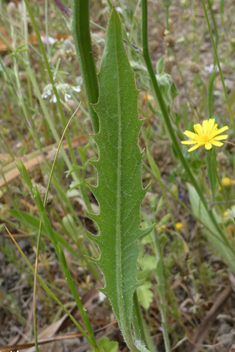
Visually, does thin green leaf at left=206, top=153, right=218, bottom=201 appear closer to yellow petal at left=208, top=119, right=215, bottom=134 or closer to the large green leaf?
yellow petal at left=208, top=119, right=215, bottom=134

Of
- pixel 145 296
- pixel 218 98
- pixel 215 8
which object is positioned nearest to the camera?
pixel 145 296

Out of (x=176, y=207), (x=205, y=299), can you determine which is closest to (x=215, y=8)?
(x=176, y=207)

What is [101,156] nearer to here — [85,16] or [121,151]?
[121,151]

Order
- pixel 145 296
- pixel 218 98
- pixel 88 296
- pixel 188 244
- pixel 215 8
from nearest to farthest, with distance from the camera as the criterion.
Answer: pixel 145 296
pixel 88 296
pixel 188 244
pixel 218 98
pixel 215 8

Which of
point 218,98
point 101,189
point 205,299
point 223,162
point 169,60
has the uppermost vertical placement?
point 218,98

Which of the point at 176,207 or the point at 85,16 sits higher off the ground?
the point at 176,207

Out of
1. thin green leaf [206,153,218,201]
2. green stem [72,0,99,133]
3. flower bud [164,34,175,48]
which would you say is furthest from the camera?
flower bud [164,34,175,48]

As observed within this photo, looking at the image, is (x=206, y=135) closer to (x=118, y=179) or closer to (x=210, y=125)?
(x=210, y=125)

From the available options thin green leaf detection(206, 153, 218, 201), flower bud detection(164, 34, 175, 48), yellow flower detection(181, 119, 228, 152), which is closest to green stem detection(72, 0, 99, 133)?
yellow flower detection(181, 119, 228, 152)
